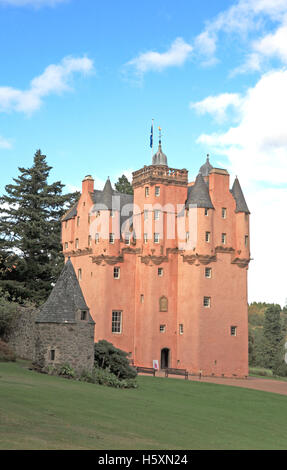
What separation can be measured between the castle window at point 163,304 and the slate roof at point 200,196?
937cm

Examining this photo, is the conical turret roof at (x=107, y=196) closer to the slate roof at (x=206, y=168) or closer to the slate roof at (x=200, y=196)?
the slate roof at (x=200, y=196)

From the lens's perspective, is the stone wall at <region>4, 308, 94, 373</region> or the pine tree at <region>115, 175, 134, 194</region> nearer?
the stone wall at <region>4, 308, 94, 373</region>

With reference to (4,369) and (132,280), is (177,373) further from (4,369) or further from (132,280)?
(4,369)

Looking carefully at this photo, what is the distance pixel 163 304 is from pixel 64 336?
842 inches

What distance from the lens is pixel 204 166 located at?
211 ft

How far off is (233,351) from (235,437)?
35365mm

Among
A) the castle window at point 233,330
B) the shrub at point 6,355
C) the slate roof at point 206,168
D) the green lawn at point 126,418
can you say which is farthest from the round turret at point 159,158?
the green lawn at point 126,418

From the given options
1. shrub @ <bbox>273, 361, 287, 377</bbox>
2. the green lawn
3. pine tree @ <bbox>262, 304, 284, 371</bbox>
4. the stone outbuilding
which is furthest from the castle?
pine tree @ <bbox>262, 304, 284, 371</bbox>

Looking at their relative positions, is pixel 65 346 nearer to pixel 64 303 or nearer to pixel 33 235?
pixel 64 303

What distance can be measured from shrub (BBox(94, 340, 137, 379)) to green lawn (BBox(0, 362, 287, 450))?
5.64 feet

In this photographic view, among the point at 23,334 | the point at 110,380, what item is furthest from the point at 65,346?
the point at 23,334

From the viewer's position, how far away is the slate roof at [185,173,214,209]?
54.6 metres

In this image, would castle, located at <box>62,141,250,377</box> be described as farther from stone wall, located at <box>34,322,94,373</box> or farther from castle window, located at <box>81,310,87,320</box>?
stone wall, located at <box>34,322,94,373</box>

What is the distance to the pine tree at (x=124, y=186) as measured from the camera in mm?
80900
